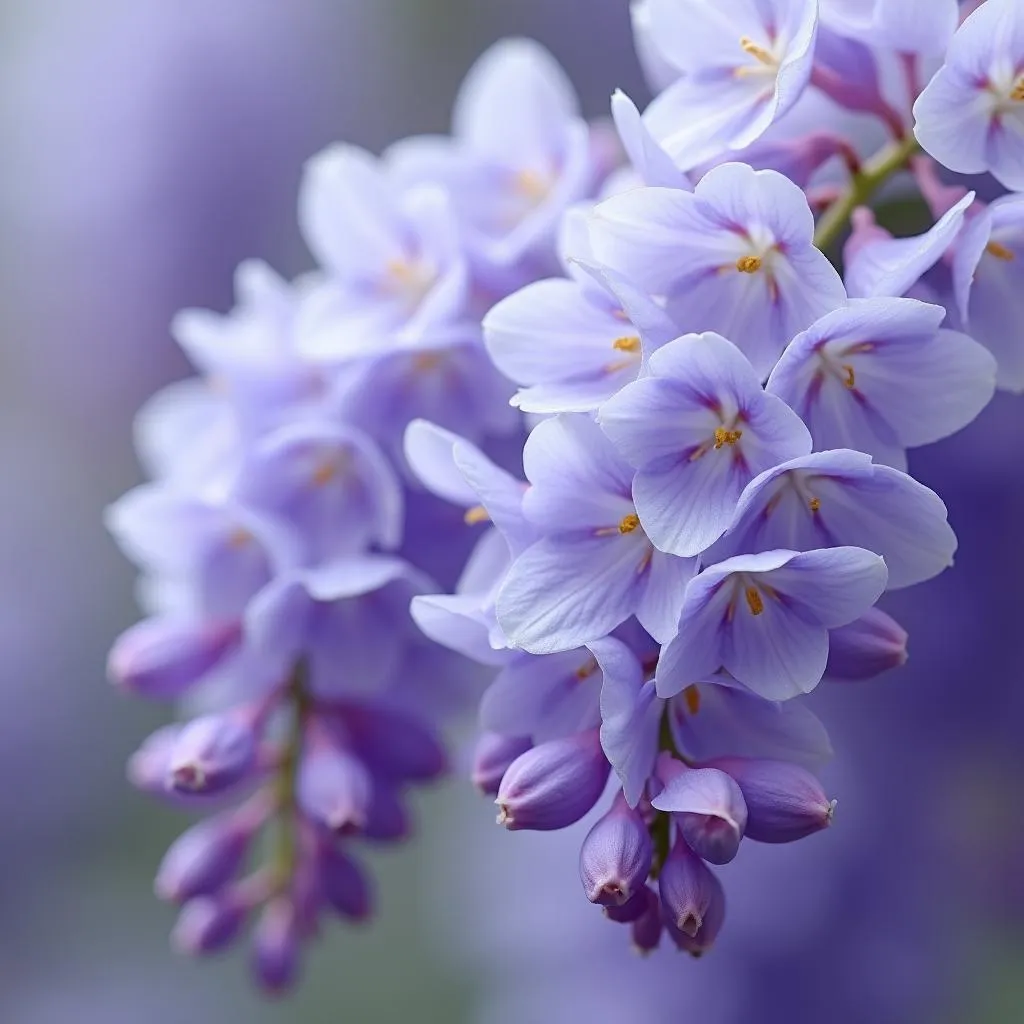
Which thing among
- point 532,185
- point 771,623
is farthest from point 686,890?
point 532,185

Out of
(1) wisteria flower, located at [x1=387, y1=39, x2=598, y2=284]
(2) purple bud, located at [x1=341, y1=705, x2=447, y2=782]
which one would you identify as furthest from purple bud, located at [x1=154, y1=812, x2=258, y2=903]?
(1) wisteria flower, located at [x1=387, y1=39, x2=598, y2=284]

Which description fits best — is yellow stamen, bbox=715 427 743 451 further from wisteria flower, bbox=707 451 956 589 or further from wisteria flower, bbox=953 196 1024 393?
wisteria flower, bbox=953 196 1024 393

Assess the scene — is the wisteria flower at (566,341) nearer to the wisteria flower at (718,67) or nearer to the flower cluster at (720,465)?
the flower cluster at (720,465)

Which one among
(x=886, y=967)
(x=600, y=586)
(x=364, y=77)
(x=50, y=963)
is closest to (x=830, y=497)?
(x=600, y=586)

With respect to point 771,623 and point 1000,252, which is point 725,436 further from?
point 1000,252

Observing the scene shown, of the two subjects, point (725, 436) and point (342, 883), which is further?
point (342, 883)

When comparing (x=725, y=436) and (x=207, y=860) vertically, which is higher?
(x=725, y=436)

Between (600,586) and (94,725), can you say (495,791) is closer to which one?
(600,586)
